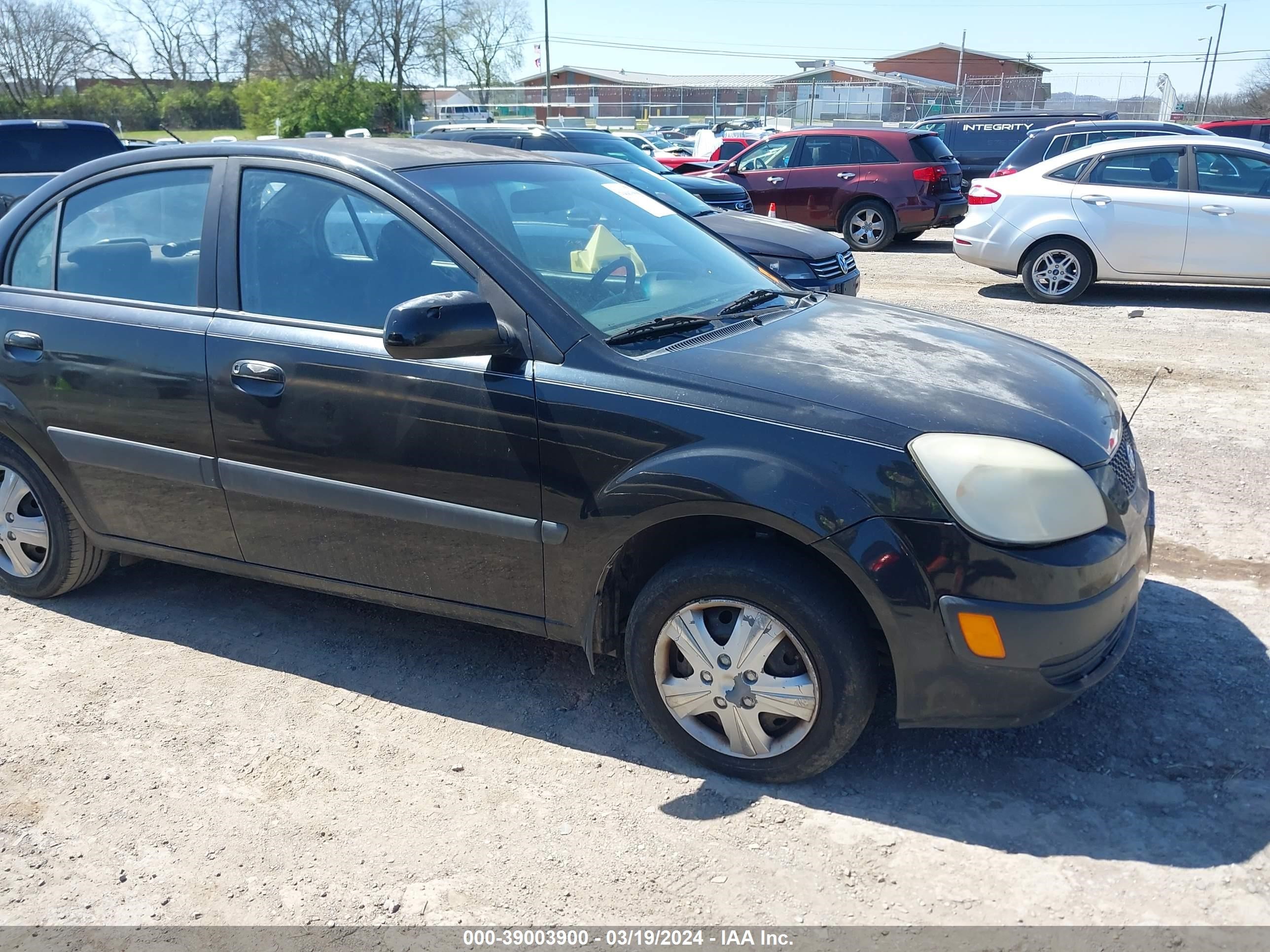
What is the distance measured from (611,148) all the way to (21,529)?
1049 cm

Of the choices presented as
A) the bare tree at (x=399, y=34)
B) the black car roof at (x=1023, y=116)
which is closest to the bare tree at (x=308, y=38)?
the bare tree at (x=399, y=34)

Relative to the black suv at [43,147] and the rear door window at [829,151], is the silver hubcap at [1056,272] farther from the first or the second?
the black suv at [43,147]

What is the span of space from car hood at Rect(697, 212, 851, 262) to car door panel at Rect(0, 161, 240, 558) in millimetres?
4004

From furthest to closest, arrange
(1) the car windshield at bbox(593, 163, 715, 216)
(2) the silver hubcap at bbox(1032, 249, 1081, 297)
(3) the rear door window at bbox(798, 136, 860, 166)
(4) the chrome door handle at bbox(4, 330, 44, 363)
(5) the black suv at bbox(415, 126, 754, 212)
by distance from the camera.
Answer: (3) the rear door window at bbox(798, 136, 860, 166) < (5) the black suv at bbox(415, 126, 754, 212) < (2) the silver hubcap at bbox(1032, 249, 1081, 297) < (1) the car windshield at bbox(593, 163, 715, 216) < (4) the chrome door handle at bbox(4, 330, 44, 363)

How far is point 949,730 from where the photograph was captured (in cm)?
332

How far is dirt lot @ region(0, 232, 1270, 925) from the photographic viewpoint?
2.63 meters

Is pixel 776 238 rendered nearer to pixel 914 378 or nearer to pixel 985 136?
pixel 914 378

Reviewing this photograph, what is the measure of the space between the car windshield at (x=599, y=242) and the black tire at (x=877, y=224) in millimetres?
11406

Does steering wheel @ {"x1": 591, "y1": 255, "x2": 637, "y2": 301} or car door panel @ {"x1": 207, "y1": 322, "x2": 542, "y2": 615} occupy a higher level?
steering wheel @ {"x1": 591, "y1": 255, "x2": 637, "y2": 301}

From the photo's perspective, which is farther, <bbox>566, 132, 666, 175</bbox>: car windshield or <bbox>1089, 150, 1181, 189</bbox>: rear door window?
<bbox>566, 132, 666, 175</bbox>: car windshield

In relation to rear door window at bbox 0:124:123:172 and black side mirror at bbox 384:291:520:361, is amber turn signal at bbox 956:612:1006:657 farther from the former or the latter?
rear door window at bbox 0:124:123:172

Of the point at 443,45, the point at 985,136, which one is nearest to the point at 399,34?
the point at 443,45

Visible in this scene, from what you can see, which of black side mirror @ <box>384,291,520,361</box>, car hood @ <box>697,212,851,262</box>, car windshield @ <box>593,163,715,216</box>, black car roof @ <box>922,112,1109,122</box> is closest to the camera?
black side mirror @ <box>384,291,520,361</box>

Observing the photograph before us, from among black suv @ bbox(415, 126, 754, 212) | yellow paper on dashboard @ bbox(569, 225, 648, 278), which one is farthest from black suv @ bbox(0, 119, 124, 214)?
yellow paper on dashboard @ bbox(569, 225, 648, 278)
